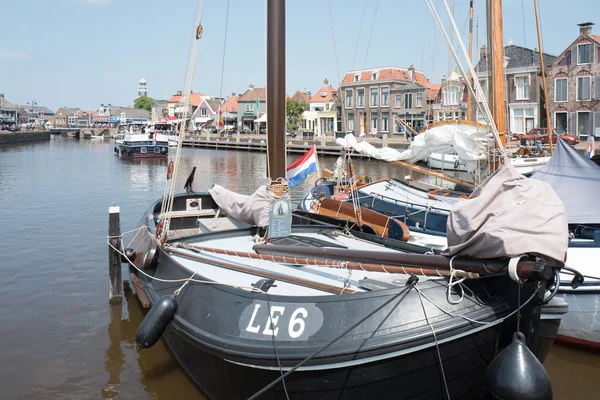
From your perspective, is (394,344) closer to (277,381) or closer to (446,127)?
(277,381)

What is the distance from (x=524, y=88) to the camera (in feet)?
151

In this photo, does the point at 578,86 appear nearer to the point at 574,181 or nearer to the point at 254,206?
the point at 574,181

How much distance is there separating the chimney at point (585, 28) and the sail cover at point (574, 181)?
1441 inches

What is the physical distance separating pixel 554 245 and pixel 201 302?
3730mm

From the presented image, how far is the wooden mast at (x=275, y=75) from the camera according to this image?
7.81m

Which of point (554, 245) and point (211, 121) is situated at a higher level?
point (211, 121)

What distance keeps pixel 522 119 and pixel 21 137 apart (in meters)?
69.0

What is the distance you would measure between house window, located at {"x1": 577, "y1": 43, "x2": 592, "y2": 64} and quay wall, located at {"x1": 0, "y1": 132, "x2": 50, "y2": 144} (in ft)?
220

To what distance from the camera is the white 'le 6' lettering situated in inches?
200

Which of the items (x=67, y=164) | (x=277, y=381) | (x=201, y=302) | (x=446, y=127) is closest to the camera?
(x=277, y=381)

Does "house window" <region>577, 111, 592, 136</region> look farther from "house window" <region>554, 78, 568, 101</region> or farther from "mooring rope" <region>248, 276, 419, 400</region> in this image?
"mooring rope" <region>248, 276, 419, 400</region>

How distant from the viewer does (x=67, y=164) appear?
43312 millimetres

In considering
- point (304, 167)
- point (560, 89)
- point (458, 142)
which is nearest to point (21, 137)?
point (560, 89)

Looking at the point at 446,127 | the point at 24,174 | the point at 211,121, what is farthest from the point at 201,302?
the point at 211,121
